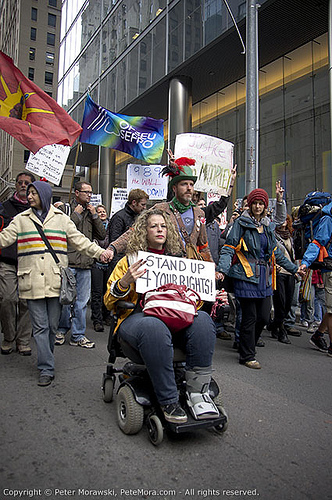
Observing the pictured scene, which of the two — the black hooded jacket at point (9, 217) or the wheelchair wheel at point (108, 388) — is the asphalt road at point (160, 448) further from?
the black hooded jacket at point (9, 217)

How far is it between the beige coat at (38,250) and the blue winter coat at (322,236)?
2.80 meters

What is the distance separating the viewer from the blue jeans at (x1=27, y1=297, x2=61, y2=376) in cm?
386

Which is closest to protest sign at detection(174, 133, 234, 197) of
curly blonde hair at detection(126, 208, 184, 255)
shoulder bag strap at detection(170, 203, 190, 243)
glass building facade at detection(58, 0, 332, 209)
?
shoulder bag strap at detection(170, 203, 190, 243)

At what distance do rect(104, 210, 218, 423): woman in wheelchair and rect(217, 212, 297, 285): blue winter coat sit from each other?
1887 mm

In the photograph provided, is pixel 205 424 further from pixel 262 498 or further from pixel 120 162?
pixel 120 162

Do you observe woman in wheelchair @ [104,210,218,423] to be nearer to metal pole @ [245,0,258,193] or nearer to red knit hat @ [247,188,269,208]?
red knit hat @ [247,188,269,208]

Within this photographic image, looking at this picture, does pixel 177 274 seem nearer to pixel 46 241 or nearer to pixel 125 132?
pixel 46 241

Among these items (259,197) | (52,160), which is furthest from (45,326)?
(52,160)

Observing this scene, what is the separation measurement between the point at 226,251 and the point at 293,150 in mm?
10306

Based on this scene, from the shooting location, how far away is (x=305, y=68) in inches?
533

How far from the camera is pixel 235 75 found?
1589cm

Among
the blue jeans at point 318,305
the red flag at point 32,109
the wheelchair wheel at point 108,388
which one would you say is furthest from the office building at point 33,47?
the wheelchair wheel at point 108,388

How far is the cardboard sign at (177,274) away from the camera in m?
2.99

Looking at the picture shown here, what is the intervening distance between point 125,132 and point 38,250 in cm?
450
